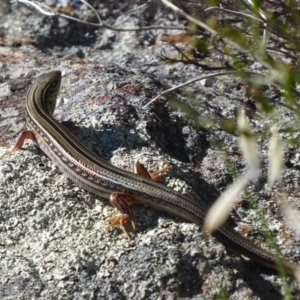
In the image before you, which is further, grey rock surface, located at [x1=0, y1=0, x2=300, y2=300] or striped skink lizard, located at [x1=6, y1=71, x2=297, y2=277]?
striped skink lizard, located at [x1=6, y1=71, x2=297, y2=277]

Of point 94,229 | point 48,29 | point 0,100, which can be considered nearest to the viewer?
point 94,229

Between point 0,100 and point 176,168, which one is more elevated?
point 176,168

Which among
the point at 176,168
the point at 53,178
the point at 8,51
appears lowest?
the point at 8,51

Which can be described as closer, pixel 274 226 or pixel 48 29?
pixel 274 226

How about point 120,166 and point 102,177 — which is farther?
point 120,166

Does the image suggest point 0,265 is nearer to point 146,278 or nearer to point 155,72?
point 146,278

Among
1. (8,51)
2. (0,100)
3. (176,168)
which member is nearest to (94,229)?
(176,168)

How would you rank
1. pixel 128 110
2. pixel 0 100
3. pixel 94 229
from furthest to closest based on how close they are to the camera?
pixel 0 100, pixel 128 110, pixel 94 229

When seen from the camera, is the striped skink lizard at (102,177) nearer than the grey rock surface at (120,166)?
No
